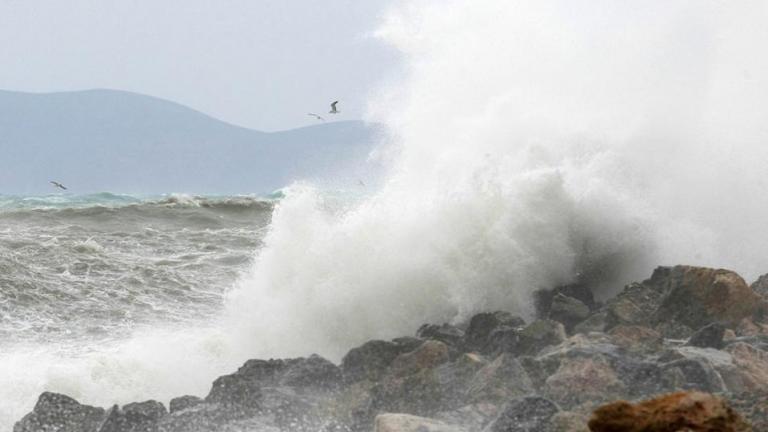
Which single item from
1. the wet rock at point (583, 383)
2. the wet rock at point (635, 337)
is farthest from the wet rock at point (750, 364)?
the wet rock at point (583, 383)

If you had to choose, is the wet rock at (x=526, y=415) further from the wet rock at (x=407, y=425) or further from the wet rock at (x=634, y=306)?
the wet rock at (x=634, y=306)

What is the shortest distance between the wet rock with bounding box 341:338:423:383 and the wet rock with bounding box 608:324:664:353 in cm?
148

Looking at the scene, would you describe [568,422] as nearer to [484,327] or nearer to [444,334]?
[484,327]

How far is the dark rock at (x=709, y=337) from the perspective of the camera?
6.67 m

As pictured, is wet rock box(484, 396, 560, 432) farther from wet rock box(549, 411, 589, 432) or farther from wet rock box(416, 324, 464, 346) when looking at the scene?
wet rock box(416, 324, 464, 346)

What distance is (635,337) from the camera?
6.79 meters

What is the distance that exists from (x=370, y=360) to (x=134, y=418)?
1.72 m

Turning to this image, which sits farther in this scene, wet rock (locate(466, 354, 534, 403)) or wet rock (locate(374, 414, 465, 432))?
wet rock (locate(466, 354, 534, 403))

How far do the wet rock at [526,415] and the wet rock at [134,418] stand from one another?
7.26 ft

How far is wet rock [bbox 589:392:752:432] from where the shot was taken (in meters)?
3.51

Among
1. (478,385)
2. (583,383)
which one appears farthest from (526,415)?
(478,385)

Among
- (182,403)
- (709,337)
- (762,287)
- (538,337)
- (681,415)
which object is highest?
(762,287)

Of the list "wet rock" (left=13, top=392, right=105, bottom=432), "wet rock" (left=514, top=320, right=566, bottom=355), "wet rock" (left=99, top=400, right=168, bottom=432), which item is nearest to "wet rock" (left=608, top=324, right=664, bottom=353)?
"wet rock" (left=514, top=320, right=566, bottom=355)

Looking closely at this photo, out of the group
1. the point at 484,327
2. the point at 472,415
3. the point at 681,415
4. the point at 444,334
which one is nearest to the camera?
→ the point at 681,415
